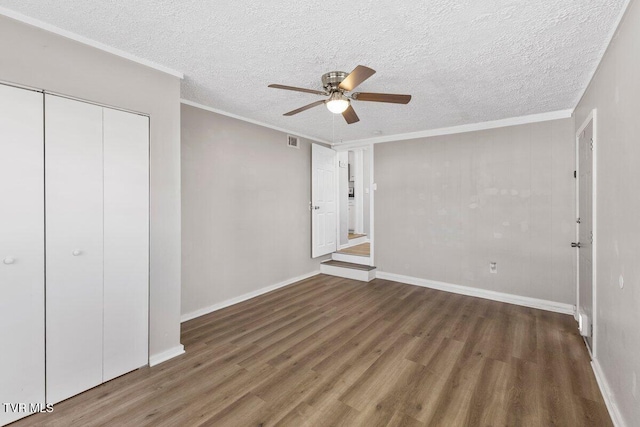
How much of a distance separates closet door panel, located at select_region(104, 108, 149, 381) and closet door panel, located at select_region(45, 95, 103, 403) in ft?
0.18

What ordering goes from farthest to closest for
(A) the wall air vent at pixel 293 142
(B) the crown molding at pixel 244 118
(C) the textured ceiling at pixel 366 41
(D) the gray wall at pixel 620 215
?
(A) the wall air vent at pixel 293 142
(B) the crown molding at pixel 244 118
(C) the textured ceiling at pixel 366 41
(D) the gray wall at pixel 620 215

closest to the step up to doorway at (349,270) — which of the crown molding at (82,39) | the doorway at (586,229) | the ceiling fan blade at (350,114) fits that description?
the doorway at (586,229)

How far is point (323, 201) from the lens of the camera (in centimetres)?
540

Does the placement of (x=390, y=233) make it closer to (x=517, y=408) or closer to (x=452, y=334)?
(x=452, y=334)

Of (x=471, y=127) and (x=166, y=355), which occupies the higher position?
(x=471, y=127)

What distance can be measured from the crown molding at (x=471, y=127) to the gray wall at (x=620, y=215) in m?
1.40

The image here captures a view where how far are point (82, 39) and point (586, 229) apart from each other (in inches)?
179

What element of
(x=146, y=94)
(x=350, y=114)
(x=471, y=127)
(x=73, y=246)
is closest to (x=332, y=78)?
(x=350, y=114)

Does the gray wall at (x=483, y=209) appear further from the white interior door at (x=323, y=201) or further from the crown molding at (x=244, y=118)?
the crown molding at (x=244, y=118)

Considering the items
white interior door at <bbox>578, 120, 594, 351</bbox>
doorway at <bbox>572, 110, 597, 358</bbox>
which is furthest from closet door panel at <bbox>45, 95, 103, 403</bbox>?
white interior door at <bbox>578, 120, 594, 351</bbox>

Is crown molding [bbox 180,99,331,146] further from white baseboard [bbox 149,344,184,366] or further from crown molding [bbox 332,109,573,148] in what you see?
white baseboard [bbox 149,344,184,366]

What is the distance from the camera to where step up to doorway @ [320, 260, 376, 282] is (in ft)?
16.1

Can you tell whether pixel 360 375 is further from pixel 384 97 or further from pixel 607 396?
pixel 384 97

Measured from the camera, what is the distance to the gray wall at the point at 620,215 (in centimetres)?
152
